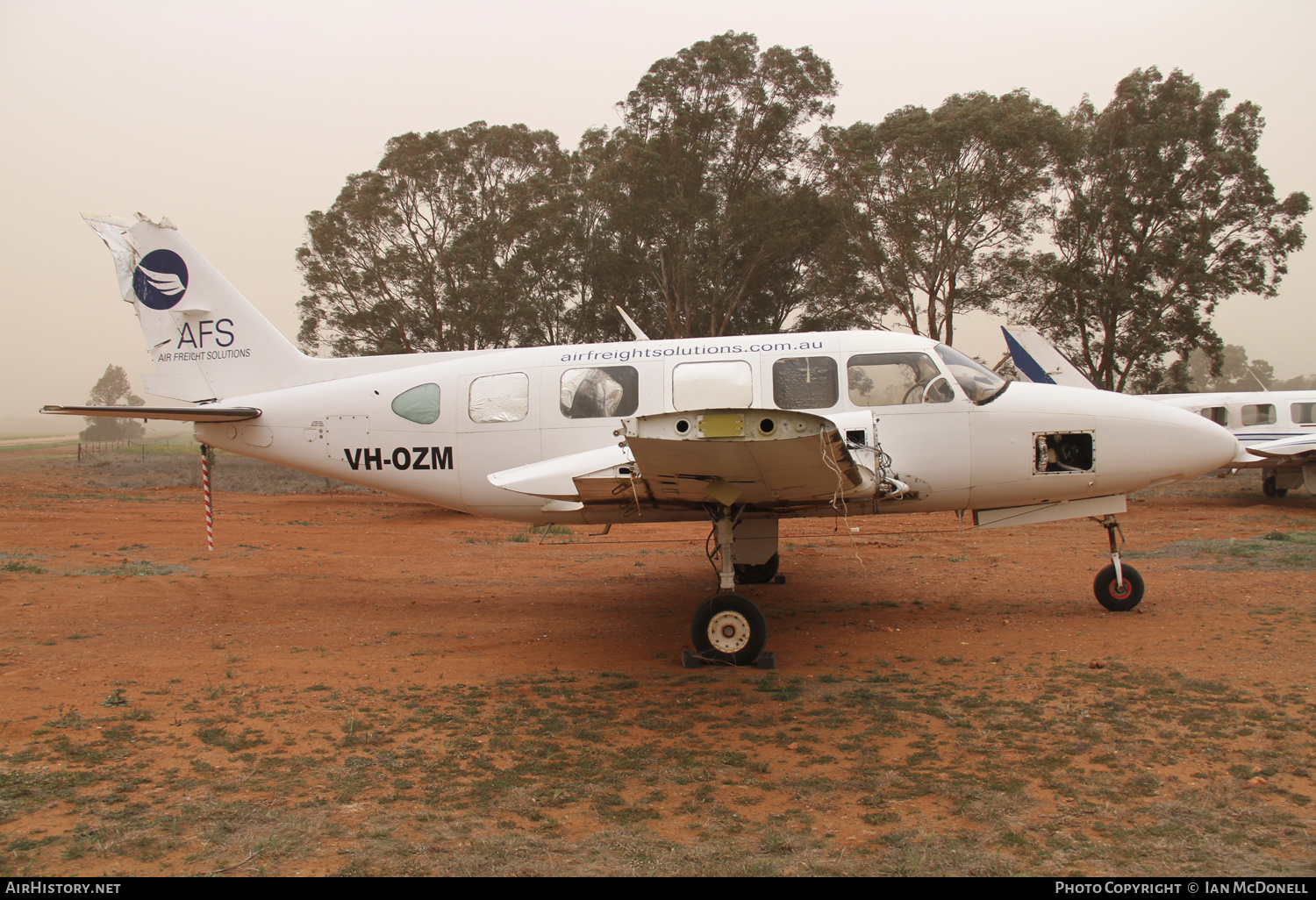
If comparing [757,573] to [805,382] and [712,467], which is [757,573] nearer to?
[805,382]

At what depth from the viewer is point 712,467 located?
6.32m

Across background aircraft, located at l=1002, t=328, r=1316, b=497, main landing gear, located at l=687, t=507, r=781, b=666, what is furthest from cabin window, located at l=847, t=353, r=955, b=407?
background aircraft, located at l=1002, t=328, r=1316, b=497

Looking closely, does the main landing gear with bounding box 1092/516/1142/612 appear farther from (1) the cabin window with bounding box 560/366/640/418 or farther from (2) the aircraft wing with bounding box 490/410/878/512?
(1) the cabin window with bounding box 560/366/640/418

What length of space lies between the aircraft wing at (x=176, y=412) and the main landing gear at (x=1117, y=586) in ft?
32.7

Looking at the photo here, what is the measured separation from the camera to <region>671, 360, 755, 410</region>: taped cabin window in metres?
8.23

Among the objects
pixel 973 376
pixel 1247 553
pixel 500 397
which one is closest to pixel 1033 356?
pixel 1247 553

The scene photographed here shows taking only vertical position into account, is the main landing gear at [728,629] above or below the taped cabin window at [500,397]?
below

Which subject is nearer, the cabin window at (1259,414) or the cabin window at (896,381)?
the cabin window at (896,381)

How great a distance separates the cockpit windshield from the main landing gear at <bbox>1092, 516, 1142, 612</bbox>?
2063 mm

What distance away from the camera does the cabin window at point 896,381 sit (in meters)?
8.16

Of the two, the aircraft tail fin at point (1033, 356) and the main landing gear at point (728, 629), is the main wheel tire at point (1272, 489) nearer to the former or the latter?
the aircraft tail fin at point (1033, 356)

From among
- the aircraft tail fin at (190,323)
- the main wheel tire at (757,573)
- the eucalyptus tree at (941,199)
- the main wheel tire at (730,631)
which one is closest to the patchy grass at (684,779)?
the main wheel tire at (730,631)

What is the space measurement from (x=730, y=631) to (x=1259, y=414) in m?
19.7

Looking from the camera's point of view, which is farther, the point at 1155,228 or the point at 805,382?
the point at 1155,228
